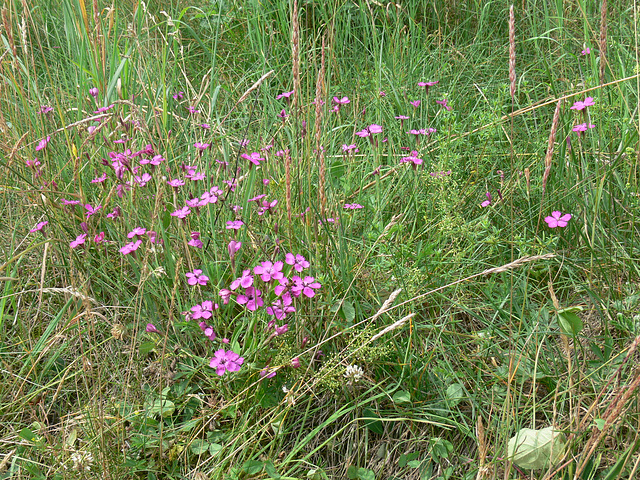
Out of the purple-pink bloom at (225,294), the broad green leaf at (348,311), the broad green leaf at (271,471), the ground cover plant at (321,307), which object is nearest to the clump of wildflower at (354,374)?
the ground cover plant at (321,307)

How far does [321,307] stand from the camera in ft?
5.08

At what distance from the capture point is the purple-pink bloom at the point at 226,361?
1.41 meters

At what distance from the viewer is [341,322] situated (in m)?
1.55

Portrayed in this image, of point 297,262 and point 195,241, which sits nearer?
point 297,262

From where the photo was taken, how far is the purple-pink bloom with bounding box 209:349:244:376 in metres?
1.41

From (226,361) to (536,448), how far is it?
791mm

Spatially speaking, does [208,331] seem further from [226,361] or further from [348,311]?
[348,311]

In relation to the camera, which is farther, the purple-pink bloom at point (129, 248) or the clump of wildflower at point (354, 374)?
the purple-pink bloom at point (129, 248)

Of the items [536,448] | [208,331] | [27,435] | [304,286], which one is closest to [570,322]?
[536,448]

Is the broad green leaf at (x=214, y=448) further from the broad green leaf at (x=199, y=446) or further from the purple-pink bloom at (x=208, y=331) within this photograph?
the purple-pink bloom at (x=208, y=331)

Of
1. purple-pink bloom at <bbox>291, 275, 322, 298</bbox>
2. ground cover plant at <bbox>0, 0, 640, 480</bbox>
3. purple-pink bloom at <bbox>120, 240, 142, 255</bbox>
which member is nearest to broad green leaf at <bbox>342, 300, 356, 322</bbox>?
ground cover plant at <bbox>0, 0, 640, 480</bbox>

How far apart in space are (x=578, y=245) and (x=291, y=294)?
0.99 metres

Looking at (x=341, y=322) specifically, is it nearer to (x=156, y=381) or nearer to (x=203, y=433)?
(x=203, y=433)

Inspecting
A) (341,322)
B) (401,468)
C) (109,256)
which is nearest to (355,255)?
(341,322)
